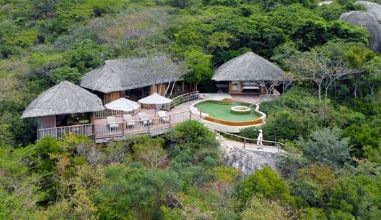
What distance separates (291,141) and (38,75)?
68.4 feet

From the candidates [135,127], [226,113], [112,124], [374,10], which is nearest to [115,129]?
[112,124]

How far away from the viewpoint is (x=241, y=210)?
19516mm

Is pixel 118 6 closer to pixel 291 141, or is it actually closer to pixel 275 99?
pixel 275 99

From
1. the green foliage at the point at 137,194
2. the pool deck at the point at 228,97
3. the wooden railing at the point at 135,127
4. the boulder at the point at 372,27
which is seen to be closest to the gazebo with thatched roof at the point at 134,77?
the pool deck at the point at 228,97

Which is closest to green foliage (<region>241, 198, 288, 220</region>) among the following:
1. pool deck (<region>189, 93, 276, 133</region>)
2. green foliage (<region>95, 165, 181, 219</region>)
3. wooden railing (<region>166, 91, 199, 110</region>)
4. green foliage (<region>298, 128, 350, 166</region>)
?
green foliage (<region>95, 165, 181, 219</region>)

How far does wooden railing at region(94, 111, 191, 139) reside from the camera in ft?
88.7

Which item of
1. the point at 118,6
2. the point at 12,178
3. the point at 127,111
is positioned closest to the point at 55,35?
the point at 118,6

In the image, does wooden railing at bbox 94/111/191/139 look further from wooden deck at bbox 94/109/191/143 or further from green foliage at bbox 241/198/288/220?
green foliage at bbox 241/198/288/220

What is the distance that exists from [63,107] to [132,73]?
8.86 m

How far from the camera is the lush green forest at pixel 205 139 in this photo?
19422mm

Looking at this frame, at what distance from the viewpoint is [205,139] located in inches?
1025

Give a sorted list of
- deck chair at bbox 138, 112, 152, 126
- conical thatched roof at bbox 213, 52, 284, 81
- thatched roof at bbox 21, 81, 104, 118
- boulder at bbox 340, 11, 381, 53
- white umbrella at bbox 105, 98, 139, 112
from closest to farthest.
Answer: thatched roof at bbox 21, 81, 104, 118
deck chair at bbox 138, 112, 152, 126
white umbrella at bbox 105, 98, 139, 112
conical thatched roof at bbox 213, 52, 284, 81
boulder at bbox 340, 11, 381, 53

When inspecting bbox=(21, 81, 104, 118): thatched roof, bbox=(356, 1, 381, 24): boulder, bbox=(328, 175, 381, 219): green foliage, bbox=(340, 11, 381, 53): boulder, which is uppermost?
bbox=(356, 1, 381, 24): boulder

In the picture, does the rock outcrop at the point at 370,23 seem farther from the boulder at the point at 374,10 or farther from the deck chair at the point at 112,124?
the deck chair at the point at 112,124
